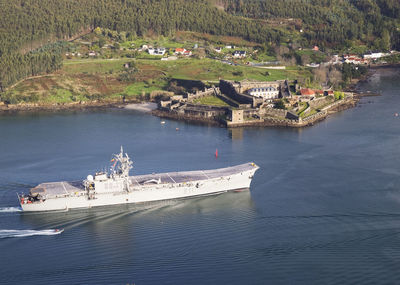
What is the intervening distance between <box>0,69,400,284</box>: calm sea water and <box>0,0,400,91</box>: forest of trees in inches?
1695

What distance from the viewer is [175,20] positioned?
117m

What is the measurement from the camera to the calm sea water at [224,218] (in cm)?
2986

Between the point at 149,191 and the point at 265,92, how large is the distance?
3750 centimetres

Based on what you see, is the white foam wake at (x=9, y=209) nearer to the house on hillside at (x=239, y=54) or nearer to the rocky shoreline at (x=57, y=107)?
the rocky shoreline at (x=57, y=107)

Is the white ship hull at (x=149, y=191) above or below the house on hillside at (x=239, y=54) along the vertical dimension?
below

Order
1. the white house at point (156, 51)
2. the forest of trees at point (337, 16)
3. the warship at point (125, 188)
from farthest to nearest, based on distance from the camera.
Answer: the forest of trees at point (337, 16)
the white house at point (156, 51)
the warship at point (125, 188)

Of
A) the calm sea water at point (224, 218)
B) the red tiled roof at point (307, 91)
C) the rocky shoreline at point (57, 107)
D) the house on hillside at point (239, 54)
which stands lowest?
the calm sea water at point (224, 218)

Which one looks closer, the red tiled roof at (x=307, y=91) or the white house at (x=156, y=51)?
the red tiled roof at (x=307, y=91)

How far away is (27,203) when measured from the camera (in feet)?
124

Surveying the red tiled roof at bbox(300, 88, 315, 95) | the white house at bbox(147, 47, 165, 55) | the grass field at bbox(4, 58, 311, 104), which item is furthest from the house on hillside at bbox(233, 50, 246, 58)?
the red tiled roof at bbox(300, 88, 315, 95)

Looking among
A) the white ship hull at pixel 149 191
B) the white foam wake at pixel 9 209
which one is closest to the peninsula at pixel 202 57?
the white ship hull at pixel 149 191

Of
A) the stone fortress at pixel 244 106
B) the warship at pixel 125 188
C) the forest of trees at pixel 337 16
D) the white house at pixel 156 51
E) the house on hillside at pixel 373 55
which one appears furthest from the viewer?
the forest of trees at pixel 337 16

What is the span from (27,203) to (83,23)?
261 ft

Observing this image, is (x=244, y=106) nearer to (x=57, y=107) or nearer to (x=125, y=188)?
(x=57, y=107)
